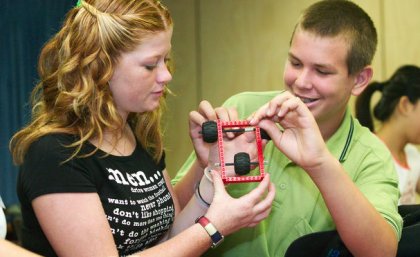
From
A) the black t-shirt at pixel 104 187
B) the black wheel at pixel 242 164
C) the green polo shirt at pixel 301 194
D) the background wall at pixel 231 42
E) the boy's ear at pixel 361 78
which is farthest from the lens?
the background wall at pixel 231 42

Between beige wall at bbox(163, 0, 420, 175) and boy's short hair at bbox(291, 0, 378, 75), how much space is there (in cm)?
241

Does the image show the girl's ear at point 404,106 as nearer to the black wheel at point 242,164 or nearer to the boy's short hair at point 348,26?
the boy's short hair at point 348,26

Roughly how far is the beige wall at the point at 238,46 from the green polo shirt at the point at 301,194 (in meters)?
2.58

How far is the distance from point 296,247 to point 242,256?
0.80 feet

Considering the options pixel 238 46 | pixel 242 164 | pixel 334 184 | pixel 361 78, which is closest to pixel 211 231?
pixel 242 164

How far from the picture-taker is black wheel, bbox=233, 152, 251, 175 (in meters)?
1.41

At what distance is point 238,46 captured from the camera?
175 inches

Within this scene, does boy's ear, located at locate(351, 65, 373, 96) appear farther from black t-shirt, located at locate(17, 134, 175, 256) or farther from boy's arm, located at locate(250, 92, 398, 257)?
black t-shirt, located at locate(17, 134, 175, 256)

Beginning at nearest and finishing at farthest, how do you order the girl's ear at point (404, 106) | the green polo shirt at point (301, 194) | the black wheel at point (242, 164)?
the black wheel at point (242, 164) → the green polo shirt at point (301, 194) → the girl's ear at point (404, 106)

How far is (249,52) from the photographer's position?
174 inches

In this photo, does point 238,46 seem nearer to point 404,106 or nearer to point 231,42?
point 231,42

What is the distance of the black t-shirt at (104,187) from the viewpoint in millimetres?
1293

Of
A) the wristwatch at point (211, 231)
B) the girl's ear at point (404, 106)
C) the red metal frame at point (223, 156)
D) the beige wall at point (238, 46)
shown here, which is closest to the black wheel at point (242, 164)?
the red metal frame at point (223, 156)

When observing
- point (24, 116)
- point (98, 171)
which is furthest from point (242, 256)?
point (24, 116)
